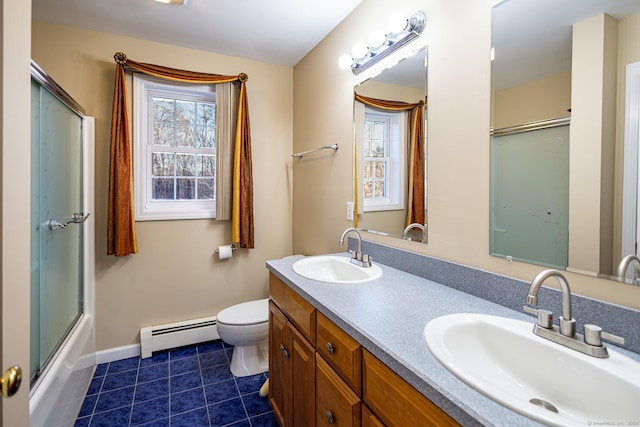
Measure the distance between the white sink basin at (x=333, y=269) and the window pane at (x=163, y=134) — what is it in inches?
63.3

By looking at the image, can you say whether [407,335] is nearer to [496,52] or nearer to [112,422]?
[496,52]

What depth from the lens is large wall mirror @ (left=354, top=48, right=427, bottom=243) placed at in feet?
4.86

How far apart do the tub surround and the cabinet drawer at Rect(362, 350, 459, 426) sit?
0.03 metres

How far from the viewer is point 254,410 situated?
1790mm

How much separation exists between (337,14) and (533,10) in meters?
1.30

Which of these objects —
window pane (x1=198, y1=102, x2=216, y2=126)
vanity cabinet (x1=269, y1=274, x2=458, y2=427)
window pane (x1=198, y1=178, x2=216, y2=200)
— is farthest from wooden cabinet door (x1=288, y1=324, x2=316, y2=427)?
window pane (x1=198, y1=102, x2=216, y2=126)

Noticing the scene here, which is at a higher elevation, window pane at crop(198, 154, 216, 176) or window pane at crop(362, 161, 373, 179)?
window pane at crop(198, 154, 216, 176)

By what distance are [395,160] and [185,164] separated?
1.79 meters

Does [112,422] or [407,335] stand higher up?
[407,335]

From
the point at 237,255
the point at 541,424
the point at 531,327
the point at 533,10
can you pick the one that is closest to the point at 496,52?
the point at 533,10

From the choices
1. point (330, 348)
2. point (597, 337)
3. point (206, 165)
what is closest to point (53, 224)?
point (206, 165)

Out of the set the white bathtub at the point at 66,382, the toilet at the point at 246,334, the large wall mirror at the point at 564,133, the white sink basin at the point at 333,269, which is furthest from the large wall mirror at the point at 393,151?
the white bathtub at the point at 66,382

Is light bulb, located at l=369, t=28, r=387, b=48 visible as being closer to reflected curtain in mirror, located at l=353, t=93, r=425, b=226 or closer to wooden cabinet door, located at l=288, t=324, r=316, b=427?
reflected curtain in mirror, located at l=353, t=93, r=425, b=226

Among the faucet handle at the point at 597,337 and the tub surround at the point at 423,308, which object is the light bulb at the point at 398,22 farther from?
the faucet handle at the point at 597,337
